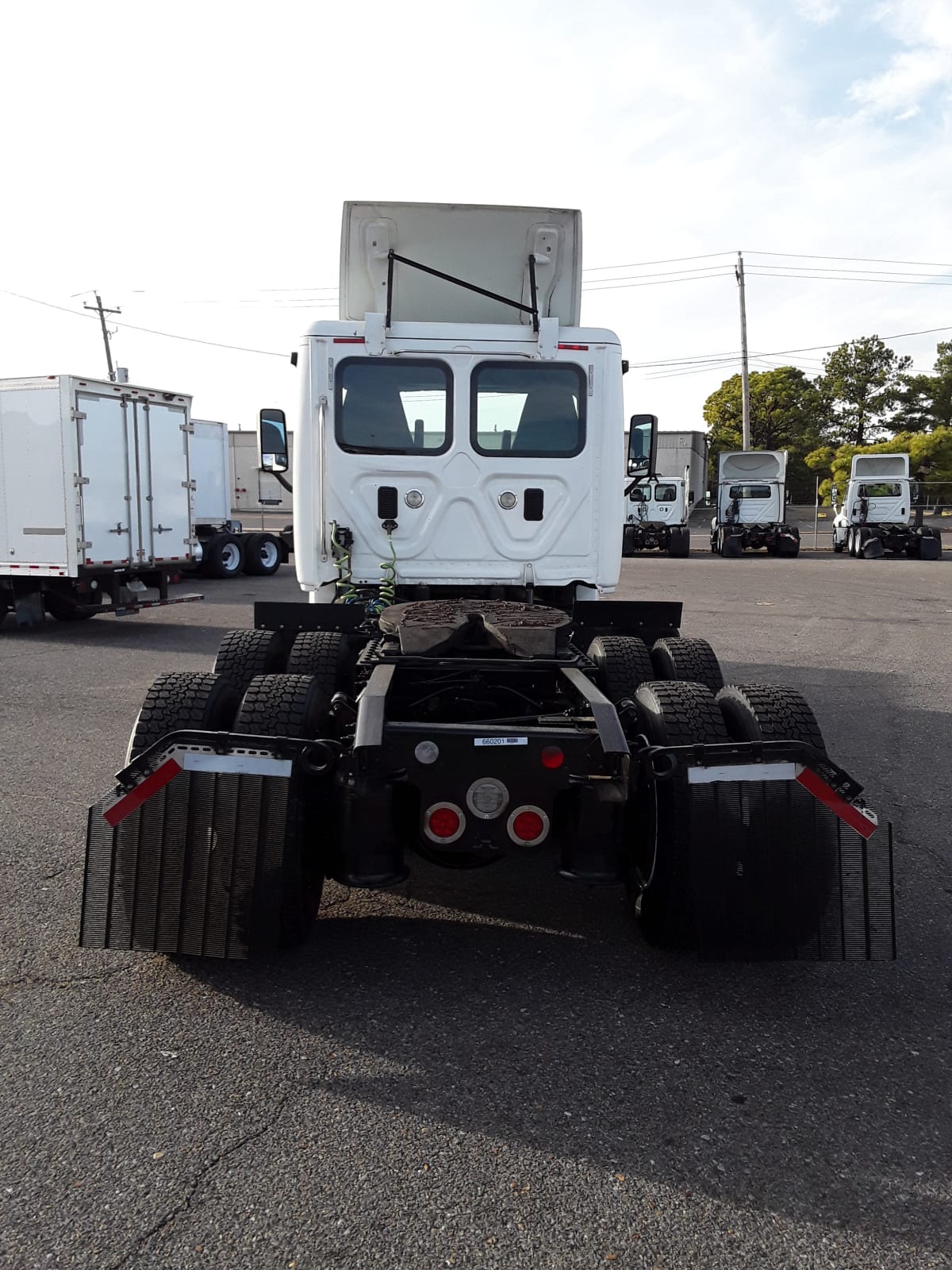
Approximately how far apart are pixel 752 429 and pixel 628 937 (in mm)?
63321

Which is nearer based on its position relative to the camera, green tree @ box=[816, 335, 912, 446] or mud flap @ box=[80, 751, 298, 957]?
mud flap @ box=[80, 751, 298, 957]

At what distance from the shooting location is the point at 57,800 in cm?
569

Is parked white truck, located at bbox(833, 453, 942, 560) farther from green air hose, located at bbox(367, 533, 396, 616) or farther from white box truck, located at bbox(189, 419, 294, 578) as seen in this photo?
green air hose, located at bbox(367, 533, 396, 616)

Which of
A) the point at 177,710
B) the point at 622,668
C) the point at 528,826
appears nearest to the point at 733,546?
the point at 622,668

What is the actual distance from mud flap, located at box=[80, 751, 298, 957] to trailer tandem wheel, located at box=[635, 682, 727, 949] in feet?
4.34

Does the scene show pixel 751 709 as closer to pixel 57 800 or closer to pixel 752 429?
pixel 57 800

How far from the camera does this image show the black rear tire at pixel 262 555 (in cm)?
2128

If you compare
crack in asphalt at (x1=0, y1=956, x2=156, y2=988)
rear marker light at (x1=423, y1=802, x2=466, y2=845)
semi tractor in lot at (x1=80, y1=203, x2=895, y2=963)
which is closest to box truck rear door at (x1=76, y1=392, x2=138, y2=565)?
semi tractor in lot at (x1=80, y1=203, x2=895, y2=963)

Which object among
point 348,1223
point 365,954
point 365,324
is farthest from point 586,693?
point 365,324

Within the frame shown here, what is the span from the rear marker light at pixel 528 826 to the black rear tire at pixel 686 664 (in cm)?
193

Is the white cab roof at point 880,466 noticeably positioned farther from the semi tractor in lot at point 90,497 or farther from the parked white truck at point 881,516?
the semi tractor in lot at point 90,497

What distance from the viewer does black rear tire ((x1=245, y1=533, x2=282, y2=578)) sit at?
21.3m

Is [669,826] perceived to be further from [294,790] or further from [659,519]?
[659,519]

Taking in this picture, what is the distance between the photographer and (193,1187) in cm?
246
